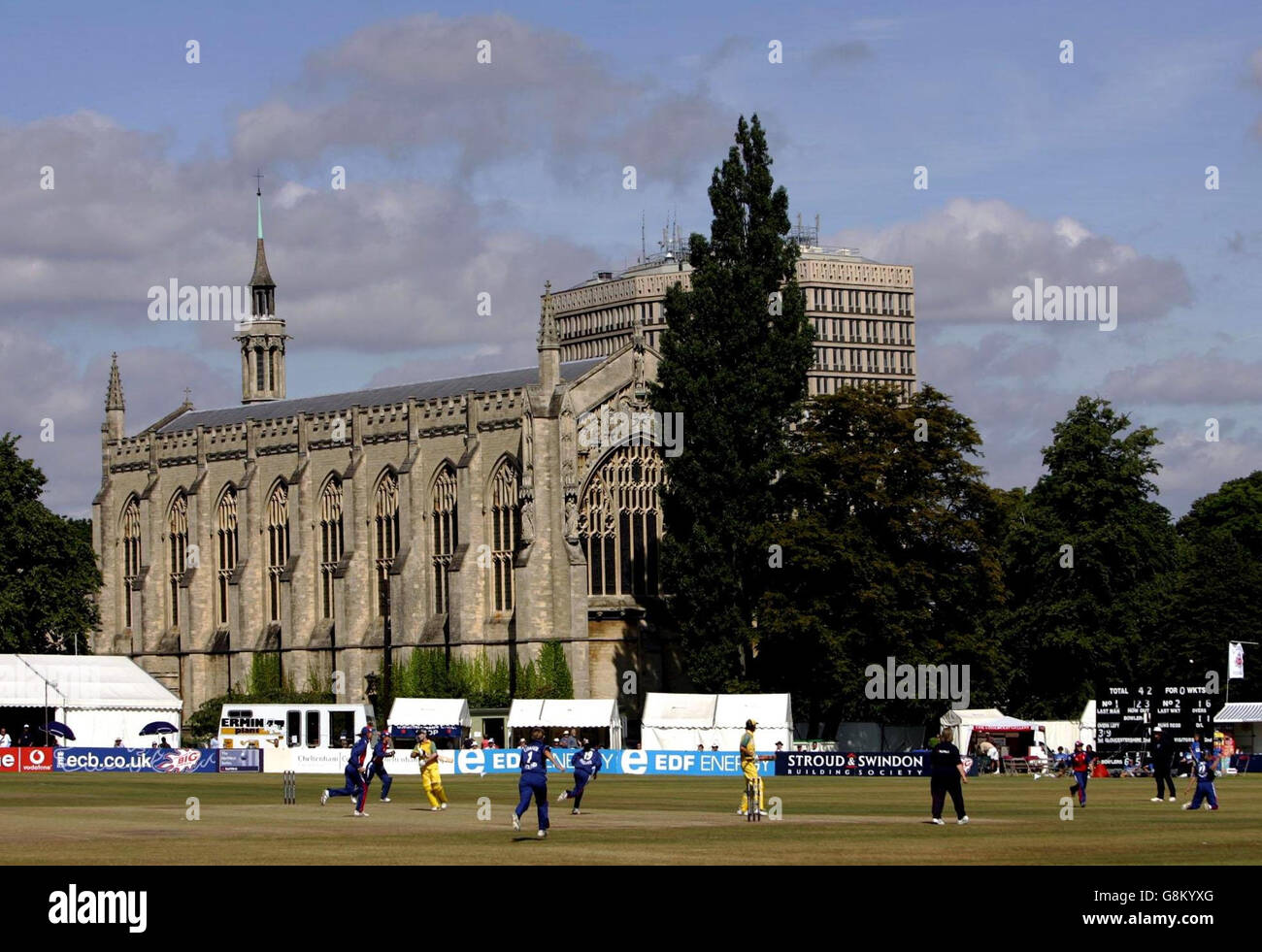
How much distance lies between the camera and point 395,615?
340 ft

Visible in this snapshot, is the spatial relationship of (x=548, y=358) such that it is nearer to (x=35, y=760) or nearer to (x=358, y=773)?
(x=35, y=760)

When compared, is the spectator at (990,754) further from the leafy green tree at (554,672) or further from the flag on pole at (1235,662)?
the leafy green tree at (554,672)

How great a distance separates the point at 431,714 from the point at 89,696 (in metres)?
16.2

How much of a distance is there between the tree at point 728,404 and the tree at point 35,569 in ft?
109

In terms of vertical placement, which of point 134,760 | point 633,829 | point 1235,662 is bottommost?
point 134,760

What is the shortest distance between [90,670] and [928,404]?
1485 inches

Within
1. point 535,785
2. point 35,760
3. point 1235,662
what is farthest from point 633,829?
point 35,760

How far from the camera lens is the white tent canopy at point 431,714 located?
90625 millimetres

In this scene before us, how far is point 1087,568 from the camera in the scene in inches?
3639

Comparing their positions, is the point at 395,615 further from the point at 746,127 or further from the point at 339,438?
the point at 746,127

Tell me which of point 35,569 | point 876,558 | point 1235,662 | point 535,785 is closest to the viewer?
point 535,785

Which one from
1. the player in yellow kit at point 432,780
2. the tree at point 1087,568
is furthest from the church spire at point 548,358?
the player in yellow kit at point 432,780
